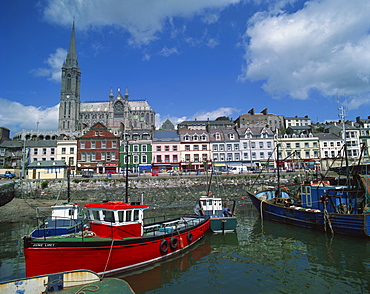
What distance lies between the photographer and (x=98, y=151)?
6088 cm

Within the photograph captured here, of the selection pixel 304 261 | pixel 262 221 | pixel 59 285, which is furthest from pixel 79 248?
pixel 262 221

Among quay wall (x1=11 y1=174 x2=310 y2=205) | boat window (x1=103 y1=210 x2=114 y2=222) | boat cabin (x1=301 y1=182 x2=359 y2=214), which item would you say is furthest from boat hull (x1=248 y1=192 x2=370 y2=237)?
boat window (x1=103 y1=210 x2=114 y2=222)

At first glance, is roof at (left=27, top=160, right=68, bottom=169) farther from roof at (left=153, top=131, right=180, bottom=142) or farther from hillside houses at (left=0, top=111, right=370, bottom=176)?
roof at (left=153, top=131, right=180, bottom=142)

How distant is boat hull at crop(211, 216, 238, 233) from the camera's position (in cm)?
2199

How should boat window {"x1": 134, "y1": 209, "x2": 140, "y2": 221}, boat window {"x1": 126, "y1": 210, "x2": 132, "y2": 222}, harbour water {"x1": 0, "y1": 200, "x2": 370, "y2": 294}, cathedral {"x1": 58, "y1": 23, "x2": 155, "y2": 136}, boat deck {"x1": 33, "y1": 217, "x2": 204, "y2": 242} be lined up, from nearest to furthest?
harbour water {"x1": 0, "y1": 200, "x2": 370, "y2": 294}, boat deck {"x1": 33, "y1": 217, "x2": 204, "y2": 242}, boat window {"x1": 126, "y1": 210, "x2": 132, "y2": 222}, boat window {"x1": 134, "y1": 209, "x2": 140, "y2": 221}, cathedral {"x1": 58, "y1": 23, "x2": 155, "y2": 136}

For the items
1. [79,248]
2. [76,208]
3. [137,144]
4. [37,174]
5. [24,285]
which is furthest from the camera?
[137,144]

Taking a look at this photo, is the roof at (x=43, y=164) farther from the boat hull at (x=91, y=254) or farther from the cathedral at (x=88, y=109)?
the cathedral at (x=88, y=109)

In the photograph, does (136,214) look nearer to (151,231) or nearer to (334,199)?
(151,231)

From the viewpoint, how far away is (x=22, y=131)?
90.1m

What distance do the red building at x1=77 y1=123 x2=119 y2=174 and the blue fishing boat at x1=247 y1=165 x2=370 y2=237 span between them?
4352 centimetres

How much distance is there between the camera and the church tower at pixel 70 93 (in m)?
145

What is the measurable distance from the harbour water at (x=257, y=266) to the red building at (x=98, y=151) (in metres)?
38.9

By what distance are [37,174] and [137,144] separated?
917 inches

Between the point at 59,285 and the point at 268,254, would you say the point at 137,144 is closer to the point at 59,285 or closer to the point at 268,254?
the point at 268,254
